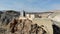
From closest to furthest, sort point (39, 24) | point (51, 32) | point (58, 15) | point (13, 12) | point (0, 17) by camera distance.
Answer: point (51, 32) < point (39, 24) < point (58, 15) < point (0, 17) < point (13, 12)

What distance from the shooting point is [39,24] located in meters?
12.9

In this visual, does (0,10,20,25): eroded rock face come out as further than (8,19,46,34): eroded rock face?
Yes

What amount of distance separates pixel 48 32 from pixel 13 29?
9.53 feet

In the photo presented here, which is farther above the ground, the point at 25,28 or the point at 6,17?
the point at 25,28

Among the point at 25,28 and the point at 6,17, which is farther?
the point at 6,17

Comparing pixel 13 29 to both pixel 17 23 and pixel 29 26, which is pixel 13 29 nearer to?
pixel 17 23

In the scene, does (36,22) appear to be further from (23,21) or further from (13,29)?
(13,29)

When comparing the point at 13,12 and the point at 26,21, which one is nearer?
the point at 26,21

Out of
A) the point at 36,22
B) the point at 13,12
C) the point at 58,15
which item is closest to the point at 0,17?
the point at 13,12

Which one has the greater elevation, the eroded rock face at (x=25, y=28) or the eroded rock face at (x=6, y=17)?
the eroded rock face at (x=25, y=28)

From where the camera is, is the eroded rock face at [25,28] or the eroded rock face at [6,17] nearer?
the eroded rock face at [25,28]

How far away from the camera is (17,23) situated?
1356cm

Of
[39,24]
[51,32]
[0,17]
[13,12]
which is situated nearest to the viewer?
[51,32]

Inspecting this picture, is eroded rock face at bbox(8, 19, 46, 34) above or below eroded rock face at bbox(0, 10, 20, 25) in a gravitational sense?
above
